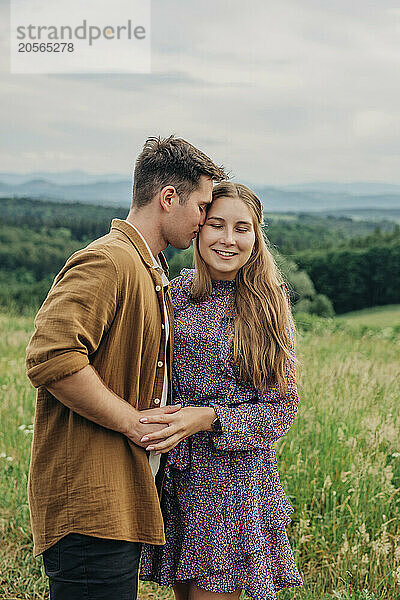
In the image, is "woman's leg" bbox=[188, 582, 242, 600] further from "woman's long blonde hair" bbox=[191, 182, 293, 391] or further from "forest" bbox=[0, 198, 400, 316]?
"forest" bbox=[0, 198, 400, 316]

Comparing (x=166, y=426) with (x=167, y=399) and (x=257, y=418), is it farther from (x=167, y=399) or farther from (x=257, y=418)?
(x=257, y=418)

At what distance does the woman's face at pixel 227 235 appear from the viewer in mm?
2473

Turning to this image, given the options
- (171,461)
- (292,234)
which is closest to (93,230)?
(292,234)

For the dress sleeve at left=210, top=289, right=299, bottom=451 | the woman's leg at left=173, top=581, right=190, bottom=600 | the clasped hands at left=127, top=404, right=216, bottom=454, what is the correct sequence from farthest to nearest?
the woman's leg at left=173, top=581, right=190, bottom=600, the dress sleeve at left=210, top=289, right=299, bottom=451, the clasped hands at left=127, top=404, right=216, bottom=454

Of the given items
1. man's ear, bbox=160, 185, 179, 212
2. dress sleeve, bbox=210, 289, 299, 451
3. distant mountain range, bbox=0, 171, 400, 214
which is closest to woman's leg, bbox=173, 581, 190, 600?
dress sleeve, bbox=210, 289, 299, 451

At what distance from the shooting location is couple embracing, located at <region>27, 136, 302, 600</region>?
6.60 feet

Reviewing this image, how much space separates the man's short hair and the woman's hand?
0.69 m

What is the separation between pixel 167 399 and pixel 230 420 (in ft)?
0.74

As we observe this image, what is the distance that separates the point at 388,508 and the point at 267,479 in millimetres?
1314

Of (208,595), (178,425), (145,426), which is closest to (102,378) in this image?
(145,426)

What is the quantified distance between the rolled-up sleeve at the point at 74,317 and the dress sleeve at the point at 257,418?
24.2 inches

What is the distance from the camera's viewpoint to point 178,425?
2207 mm

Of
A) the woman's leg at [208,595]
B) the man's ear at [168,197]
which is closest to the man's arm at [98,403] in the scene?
the man's ear at [168,197]

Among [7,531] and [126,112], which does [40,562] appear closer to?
[7,531]
